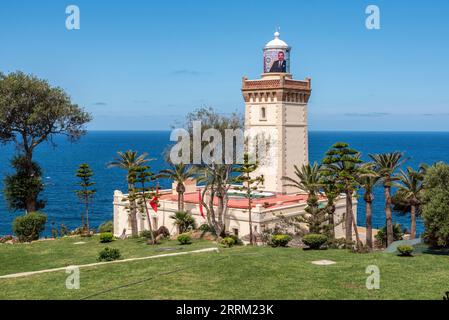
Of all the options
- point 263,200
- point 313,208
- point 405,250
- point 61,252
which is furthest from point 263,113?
point 405,250

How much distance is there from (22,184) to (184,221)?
18.4 meters

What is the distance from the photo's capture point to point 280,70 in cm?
5188

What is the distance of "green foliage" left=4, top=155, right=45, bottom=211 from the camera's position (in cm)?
5078

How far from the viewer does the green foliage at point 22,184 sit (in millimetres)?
50781

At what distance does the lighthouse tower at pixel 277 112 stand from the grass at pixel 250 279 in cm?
2211

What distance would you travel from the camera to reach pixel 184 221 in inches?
1702

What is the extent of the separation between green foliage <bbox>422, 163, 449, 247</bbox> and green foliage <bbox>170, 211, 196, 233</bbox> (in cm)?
1952

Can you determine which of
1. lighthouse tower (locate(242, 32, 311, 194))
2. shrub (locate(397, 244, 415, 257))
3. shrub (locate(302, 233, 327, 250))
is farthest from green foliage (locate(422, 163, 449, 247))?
lighthouse tower (locate(242, 32, 311, 194))

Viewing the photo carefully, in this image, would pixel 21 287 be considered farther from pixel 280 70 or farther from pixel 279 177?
pixel 280 70

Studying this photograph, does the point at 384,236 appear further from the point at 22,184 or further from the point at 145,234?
the point at 22,184

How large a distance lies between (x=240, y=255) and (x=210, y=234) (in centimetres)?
1292

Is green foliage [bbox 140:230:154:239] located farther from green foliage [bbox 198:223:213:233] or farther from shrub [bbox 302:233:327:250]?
shrub [bbox 302:233:327:250]
